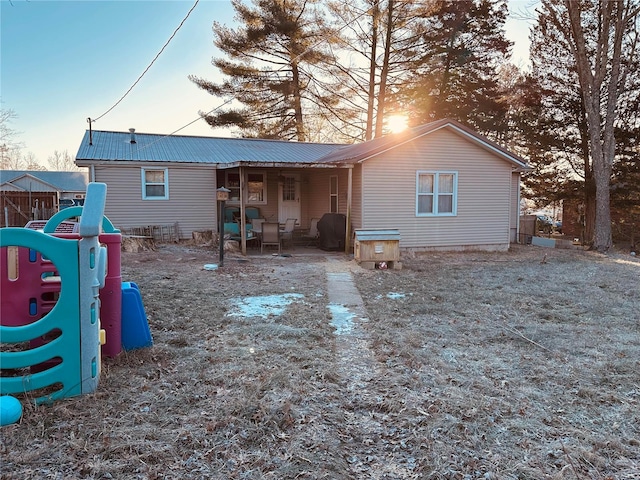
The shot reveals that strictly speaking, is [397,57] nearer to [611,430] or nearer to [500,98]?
[500,98]

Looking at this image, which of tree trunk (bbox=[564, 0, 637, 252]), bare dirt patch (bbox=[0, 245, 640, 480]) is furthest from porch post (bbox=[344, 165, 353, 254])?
tree trunk (bbox=[564, 0, 637, 252])

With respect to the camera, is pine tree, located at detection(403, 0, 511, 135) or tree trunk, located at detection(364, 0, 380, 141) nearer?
tree trunk, located at detection(364, 0, 380, 141)

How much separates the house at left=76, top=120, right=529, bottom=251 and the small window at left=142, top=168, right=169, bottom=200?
3 centimetres

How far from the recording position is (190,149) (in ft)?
50.2

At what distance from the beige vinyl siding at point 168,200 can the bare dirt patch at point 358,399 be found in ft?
25.6

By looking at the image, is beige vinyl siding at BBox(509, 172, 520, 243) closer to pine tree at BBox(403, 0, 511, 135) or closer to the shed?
pine tree at BBox(403, 0, 511, 135)

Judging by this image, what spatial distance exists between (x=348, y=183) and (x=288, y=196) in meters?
4.22

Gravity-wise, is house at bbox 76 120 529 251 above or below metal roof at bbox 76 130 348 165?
below

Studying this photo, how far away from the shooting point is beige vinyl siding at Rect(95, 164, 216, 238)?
42.1 feet

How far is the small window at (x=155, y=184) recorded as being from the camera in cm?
1323

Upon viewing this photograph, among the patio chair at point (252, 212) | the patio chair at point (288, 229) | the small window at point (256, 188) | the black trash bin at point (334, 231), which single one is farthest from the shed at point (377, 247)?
the small window at point (256, 188)

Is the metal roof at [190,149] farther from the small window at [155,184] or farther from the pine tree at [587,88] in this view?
the pine tree at [587,88]

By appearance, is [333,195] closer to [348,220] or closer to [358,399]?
[348,220]

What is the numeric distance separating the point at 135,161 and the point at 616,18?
1604cm
